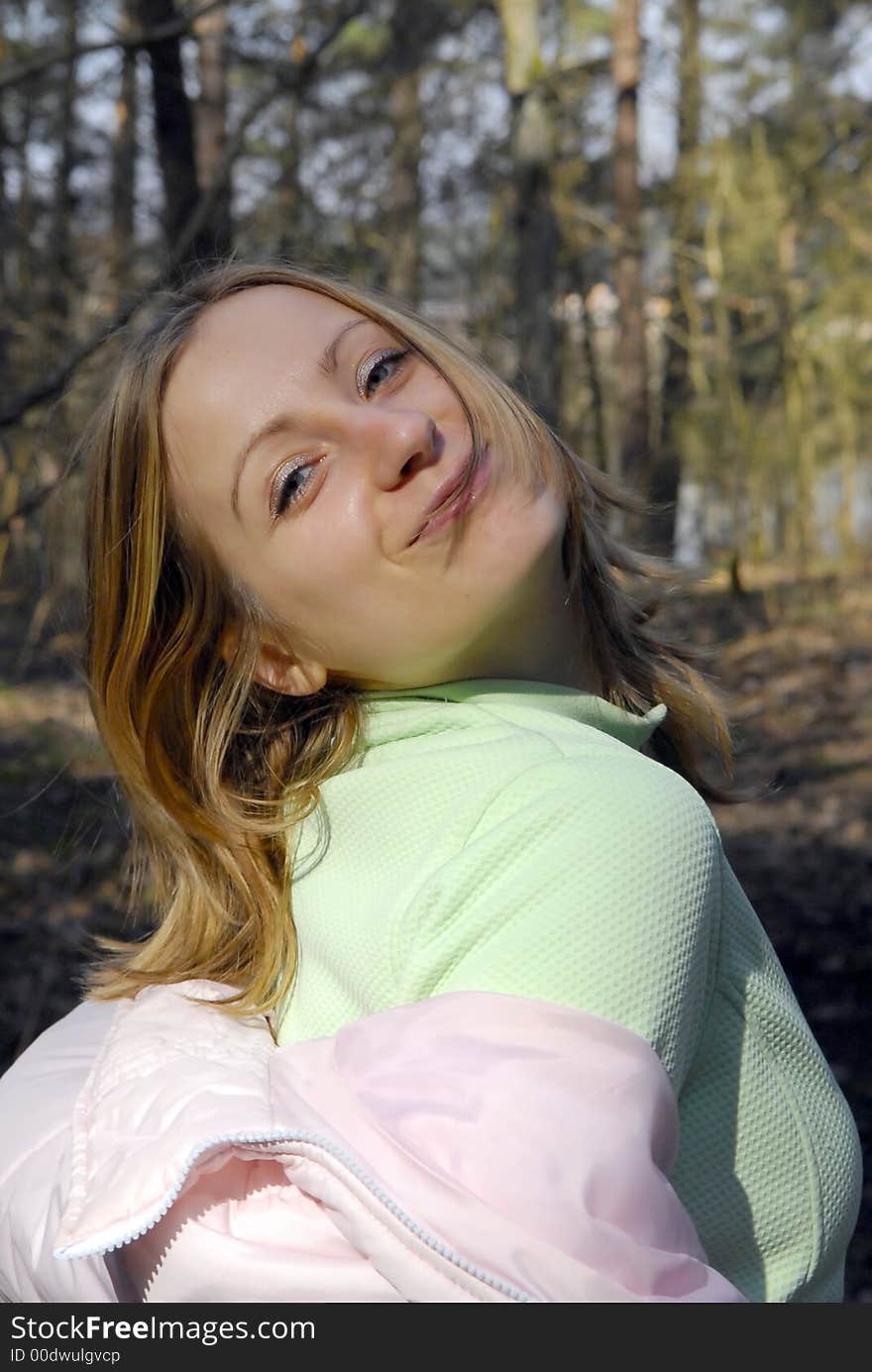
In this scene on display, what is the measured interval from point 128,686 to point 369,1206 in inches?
33.0

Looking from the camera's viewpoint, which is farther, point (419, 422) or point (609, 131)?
point (609, 131)

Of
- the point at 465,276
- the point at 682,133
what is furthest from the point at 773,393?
the point at 465,276

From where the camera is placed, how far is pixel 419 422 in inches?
55.0

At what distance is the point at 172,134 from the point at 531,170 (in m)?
2.71

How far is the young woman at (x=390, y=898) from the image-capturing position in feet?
3.33

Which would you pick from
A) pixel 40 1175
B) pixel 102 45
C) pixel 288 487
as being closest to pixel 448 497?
pixel 288 487

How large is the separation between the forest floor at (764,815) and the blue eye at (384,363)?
80 centimetres

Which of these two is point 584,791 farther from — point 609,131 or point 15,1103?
point 609,131

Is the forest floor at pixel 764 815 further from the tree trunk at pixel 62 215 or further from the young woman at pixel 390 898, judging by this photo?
the tree trunk at pixel 62 215

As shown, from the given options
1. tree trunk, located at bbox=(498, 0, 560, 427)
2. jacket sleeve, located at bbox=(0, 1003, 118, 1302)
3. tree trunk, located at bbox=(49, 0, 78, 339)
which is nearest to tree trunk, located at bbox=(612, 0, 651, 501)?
tree trunk, located at bbox=(498, 0, 560, 427)

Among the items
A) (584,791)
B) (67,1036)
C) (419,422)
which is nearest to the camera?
(584,791)

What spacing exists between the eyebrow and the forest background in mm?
785

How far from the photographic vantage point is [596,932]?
1.08 m

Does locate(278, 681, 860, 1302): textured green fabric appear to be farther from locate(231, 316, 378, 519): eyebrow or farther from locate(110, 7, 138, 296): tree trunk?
locate(110, 7, 138, 296): tree trunk
